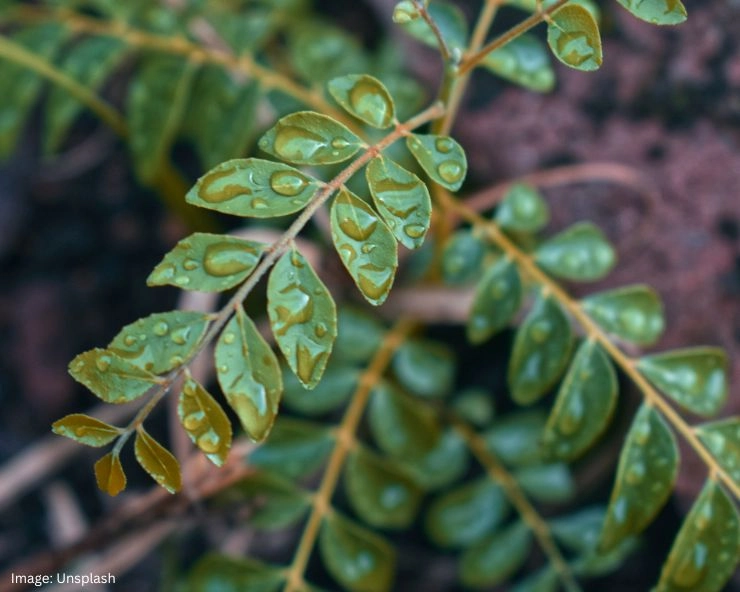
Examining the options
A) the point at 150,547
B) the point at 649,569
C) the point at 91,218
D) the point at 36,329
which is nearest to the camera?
the point at 649,569

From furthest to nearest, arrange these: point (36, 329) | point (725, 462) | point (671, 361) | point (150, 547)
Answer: point (36, 329) < point (150, 547) < point (671, 361) < point (725, 462)

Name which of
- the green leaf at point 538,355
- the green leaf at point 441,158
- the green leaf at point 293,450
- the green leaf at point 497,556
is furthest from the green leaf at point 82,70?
the green leaf at point 497,556

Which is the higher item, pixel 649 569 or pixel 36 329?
pixel 36 329

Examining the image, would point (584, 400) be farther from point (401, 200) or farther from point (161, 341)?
point (161, 341)

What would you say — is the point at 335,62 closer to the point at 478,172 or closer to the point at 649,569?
the point at 478,172

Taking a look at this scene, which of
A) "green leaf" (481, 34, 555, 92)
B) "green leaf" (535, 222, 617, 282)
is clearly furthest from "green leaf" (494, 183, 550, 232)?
"green leaf" (481, 34, 555, 92)

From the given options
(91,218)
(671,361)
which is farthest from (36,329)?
(671,361)
